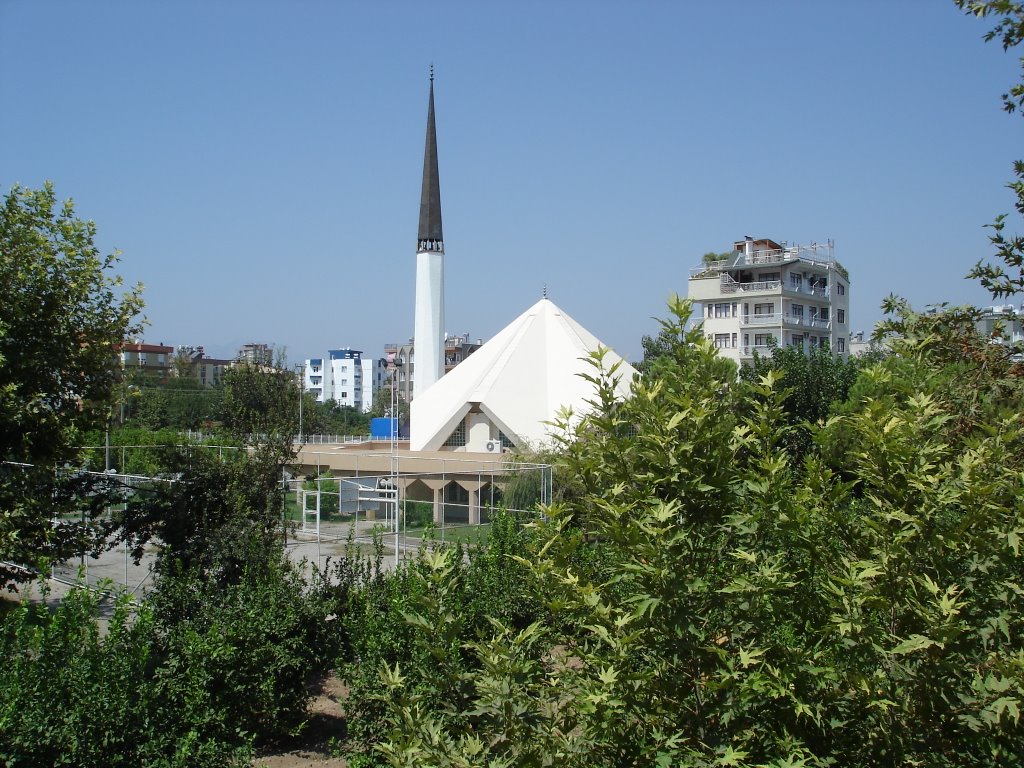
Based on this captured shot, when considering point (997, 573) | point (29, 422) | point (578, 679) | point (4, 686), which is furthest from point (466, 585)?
point (997, 573)

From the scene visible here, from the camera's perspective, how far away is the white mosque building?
4397cm

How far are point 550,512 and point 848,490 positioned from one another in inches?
55.8

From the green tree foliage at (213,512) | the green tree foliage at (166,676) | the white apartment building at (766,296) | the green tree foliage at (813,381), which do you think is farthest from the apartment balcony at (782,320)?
the green tree foliage at (166,676)

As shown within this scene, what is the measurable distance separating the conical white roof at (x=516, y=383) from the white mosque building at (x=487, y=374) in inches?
2.0

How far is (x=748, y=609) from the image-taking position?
155 inches

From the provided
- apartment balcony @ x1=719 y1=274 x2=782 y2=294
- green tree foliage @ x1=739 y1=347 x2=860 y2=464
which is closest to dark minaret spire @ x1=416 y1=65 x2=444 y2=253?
apartment balcony @ x1=719 y1=274 x2=782 y2=294

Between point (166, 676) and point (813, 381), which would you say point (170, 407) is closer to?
point (813, 381)

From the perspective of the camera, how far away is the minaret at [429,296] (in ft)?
171

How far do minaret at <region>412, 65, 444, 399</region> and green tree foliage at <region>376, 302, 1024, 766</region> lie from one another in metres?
47.7

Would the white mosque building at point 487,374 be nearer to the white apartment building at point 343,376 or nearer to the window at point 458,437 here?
the window at point 458,437

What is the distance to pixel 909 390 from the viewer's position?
15.1 feet

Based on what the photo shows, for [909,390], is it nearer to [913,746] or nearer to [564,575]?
[913,746]

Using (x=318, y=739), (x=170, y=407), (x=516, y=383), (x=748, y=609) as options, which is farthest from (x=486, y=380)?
(x=748, y=609)

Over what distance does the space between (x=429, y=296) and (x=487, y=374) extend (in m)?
8.63
